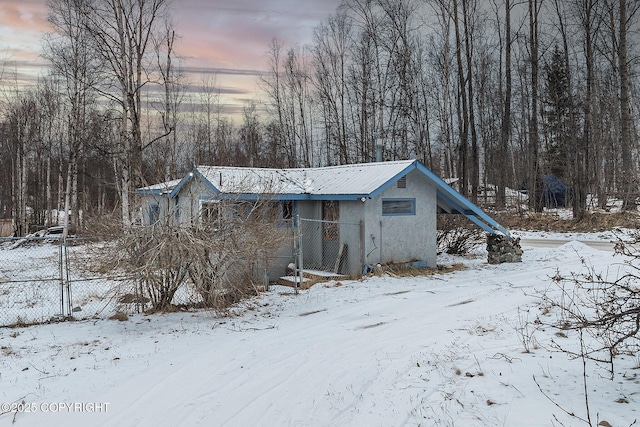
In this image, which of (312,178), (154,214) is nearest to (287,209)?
(312,178)

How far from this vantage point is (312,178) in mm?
17453

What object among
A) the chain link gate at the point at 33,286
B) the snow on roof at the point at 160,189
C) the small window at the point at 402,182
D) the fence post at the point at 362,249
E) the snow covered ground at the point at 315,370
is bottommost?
the snow covered ground at the point at 315,370

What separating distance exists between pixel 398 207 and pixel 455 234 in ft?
15.3

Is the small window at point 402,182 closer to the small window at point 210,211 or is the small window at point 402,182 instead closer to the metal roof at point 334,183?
the metal roof at point 334,183

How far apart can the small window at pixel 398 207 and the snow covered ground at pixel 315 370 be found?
4.51 metres

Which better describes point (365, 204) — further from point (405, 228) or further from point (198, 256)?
point (198, 256)

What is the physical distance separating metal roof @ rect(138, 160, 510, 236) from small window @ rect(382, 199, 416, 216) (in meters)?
0.79

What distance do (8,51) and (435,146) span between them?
28387 millimetres

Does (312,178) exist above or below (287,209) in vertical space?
above

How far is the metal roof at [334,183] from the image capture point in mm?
13820

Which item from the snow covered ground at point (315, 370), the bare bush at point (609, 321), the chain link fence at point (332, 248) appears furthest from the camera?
the chain link fence at point (332, 248)

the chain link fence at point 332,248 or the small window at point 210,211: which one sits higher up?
the small window at point 210,211

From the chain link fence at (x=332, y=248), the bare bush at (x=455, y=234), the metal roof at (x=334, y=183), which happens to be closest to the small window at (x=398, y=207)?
the metal roof at (x=334, y=183)

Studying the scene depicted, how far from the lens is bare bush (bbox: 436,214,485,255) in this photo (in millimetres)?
18266
